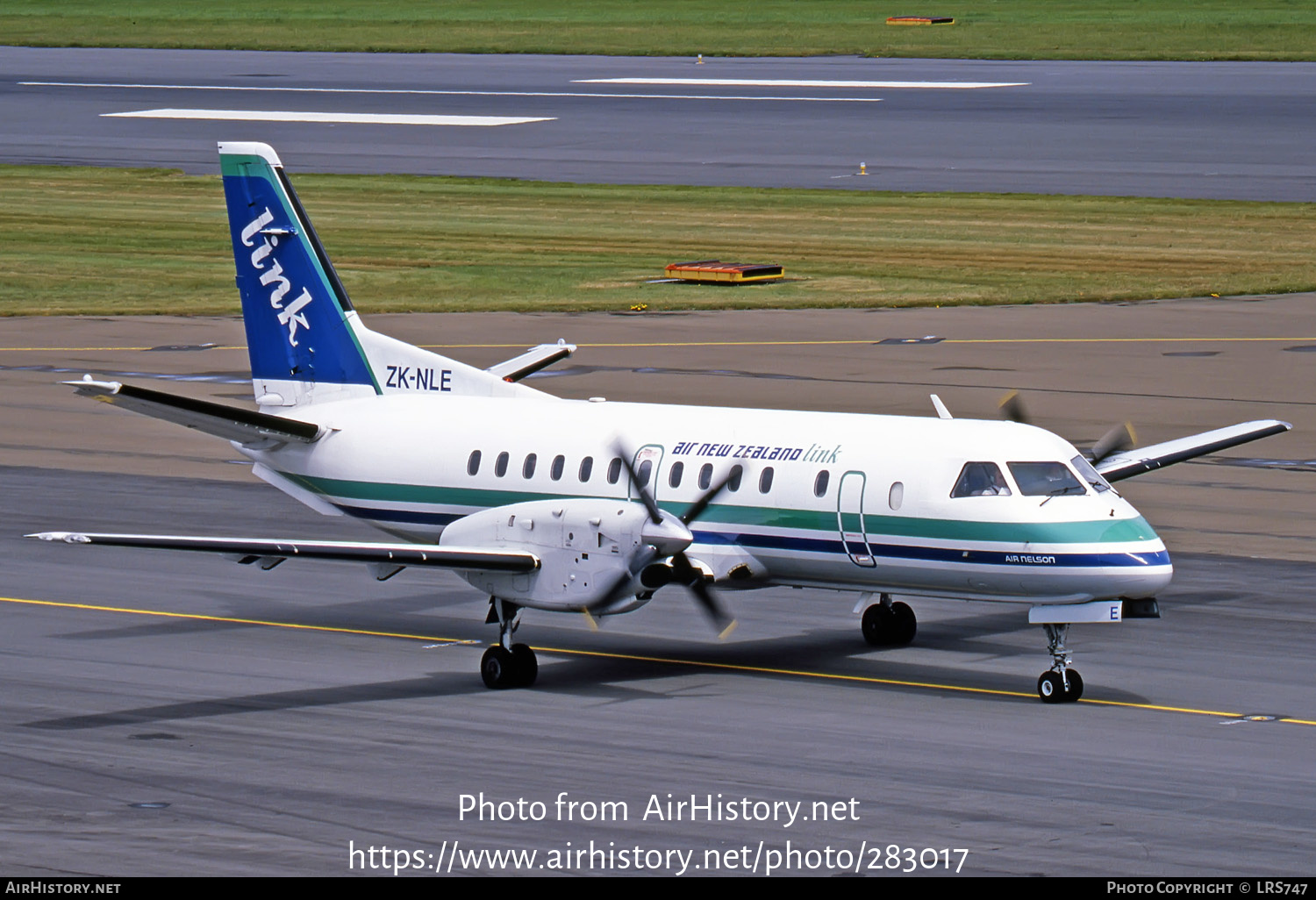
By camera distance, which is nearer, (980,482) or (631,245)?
(980,482)

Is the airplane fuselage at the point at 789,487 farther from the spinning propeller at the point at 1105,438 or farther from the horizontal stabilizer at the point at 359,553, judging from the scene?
the horizontal stabilizer at the point at 359,553

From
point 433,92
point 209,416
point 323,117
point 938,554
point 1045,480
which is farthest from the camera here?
point 433,92

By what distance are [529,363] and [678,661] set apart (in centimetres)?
752

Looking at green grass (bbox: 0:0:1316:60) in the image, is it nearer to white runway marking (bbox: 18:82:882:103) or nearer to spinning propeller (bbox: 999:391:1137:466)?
white runway marking (bbox: 18:82:882:103)

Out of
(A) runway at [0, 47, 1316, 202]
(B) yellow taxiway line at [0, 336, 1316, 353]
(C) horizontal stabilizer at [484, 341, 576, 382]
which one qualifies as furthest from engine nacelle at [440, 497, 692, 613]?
(A) runway at [0, 47, 1316, 202]

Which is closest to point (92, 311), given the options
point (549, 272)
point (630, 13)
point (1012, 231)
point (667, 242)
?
point (549, 272)

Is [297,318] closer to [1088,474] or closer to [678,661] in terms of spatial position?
[678,661]

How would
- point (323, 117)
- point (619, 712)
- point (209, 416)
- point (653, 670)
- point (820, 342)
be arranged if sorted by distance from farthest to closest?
point (323, 117) → point (820, 342) → point (209, 416) → point (653, 670) → point (619, 712)

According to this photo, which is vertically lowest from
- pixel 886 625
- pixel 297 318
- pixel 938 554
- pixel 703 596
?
pixel 886 625

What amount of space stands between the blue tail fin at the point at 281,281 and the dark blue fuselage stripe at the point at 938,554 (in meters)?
7.77

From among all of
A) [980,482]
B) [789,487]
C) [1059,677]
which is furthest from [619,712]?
[1059,677]

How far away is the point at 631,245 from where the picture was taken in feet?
239

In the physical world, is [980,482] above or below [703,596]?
above

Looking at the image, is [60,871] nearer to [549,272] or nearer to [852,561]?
[852,561]
